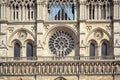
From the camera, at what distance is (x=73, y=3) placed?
2238 inches

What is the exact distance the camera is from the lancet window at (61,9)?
187 feet

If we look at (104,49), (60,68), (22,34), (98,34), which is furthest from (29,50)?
(104,49)

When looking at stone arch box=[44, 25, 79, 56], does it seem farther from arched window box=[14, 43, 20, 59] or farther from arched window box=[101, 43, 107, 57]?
arched window box=[14, 43, 20, 59]

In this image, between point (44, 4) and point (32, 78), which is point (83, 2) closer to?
point (44, 4)

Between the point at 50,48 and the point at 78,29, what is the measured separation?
133 inches

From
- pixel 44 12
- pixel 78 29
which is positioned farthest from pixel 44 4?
pixel 78 29

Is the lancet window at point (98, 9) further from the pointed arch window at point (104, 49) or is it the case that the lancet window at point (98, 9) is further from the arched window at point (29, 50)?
the arched window at point (29, 50)

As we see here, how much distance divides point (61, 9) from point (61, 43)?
3.41m

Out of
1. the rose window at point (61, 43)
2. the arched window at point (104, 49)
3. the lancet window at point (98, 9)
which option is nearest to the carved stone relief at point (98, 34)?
the arched window at point (104, 49)

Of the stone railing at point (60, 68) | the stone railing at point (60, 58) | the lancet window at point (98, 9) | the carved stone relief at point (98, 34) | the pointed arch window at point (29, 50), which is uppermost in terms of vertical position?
the lancet window at point (98, 9)

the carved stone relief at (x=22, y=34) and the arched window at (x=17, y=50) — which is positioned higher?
the carved stone relief at (x=22, y=34)

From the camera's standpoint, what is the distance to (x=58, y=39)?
56969 millimetres

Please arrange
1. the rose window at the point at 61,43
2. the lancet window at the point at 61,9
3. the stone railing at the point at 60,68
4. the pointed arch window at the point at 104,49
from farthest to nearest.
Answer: the lancet window at the point at 61,9 < the rose window at the point at 61,43 < the pointed arch window at the point at 104,49 < the stone railing at the point at 60,68

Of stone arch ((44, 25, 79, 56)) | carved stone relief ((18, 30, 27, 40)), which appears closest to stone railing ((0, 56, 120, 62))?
stone arch ((44, 25, 79, 56))
